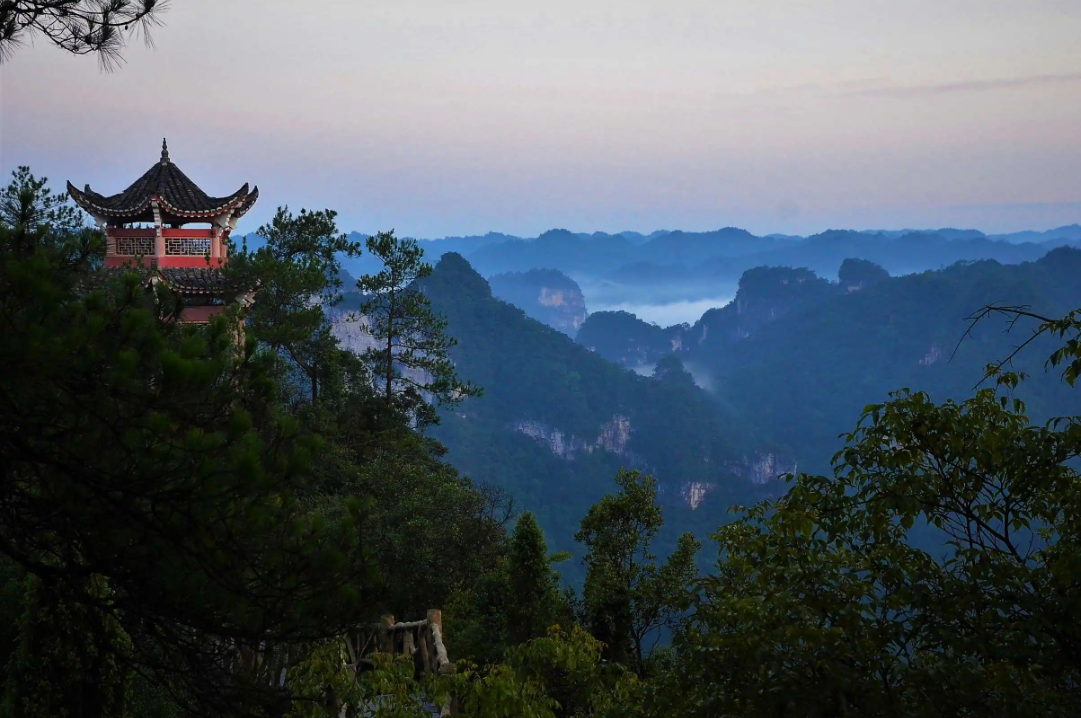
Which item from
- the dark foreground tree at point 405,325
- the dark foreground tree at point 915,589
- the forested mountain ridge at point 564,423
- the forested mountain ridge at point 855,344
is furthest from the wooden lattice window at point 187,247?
the forested mountain ridge at point 855,344

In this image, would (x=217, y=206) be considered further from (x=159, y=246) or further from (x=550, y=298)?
(x=550, y=298)

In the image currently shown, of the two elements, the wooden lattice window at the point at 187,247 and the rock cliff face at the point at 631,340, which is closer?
the wooden lattice window at the point at 187,247

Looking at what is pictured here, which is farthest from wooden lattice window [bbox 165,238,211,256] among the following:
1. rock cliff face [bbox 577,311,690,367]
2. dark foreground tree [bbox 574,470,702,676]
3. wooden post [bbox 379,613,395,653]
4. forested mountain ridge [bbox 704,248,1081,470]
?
rock cliff face [bbox 577,311,690,367]

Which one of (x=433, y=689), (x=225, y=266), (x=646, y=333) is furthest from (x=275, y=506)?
→ (x=646, y=333)

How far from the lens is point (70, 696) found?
5730 mm

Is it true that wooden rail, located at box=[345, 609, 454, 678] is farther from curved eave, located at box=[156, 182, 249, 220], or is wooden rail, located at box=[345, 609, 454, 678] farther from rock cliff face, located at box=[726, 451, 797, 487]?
rock cliff face, located at box=[726, 451, 797, 487]

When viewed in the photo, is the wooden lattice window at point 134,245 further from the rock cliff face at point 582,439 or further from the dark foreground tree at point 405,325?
the rock cliff face at point 582,439

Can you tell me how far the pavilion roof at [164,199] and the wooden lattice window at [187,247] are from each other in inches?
16.8

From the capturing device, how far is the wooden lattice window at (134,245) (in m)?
16.0

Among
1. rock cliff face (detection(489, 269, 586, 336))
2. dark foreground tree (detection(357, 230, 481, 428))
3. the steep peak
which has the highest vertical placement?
rock cliff face (detection(489, 269, 586, 336))

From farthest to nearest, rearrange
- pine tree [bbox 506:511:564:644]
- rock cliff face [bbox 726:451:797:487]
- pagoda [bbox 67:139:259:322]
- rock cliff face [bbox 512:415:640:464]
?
rock cliff face [bbox 512:415:640:464] < rock cliff face [bbox 726:451:797:487] < pagoda [bbox 67:139:259:322] < pine tree [bbox 506:511:564:644]

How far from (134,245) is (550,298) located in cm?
16439

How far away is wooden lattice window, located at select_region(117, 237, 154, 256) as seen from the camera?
15961 mm

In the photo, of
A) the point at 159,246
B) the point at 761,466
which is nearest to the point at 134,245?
the point at 159,246
